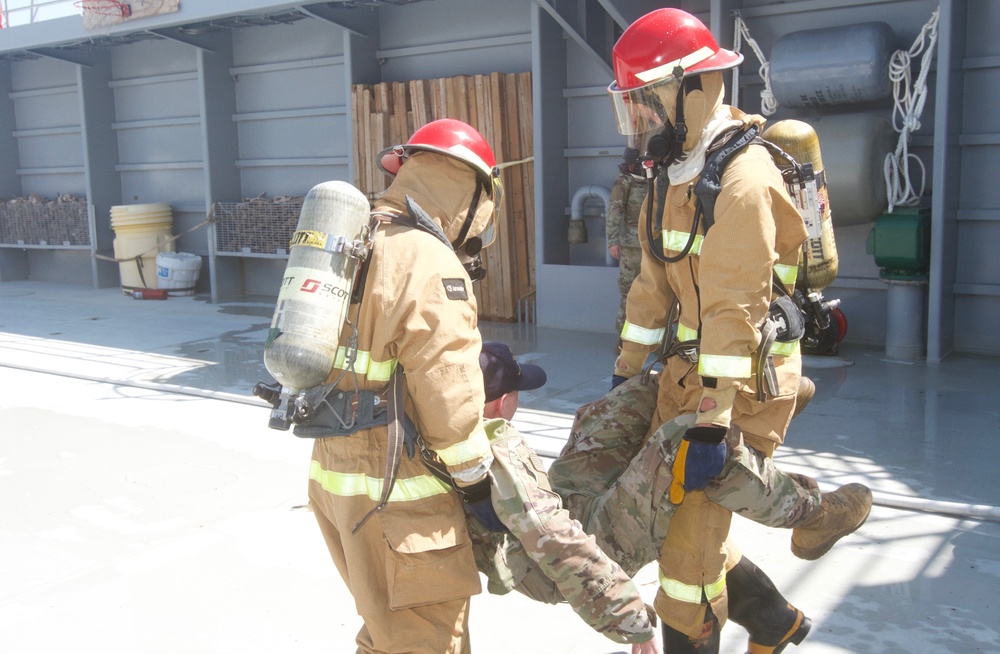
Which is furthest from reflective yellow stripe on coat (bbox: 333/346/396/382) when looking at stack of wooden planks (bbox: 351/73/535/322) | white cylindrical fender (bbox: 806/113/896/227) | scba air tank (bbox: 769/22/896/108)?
stack of wooden planks (bbox: 351/73/535/322)

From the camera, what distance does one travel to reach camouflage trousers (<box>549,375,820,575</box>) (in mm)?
2727

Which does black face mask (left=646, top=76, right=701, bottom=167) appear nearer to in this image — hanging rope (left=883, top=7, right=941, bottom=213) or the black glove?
the black glove

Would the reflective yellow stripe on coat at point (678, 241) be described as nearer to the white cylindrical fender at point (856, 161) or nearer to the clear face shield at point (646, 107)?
the clear face shield at point (646, 107)

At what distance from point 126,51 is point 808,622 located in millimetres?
13296

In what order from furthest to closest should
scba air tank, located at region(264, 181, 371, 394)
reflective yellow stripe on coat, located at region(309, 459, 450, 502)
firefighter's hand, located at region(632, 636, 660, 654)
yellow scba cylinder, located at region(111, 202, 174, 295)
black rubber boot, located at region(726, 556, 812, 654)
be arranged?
1. yellow scba cylinder, located at region(111, 202, 174, 295)
2. black rubber boot, located at region(726, 556, 812, 654)
3. firefighter's hand, located at region(632, 636, 660, 654)
4. reflective yellow stripe on coat, located at region(309, 459, 450, 502)
5. scba air tank, located at region(264, 181, 371, 394)

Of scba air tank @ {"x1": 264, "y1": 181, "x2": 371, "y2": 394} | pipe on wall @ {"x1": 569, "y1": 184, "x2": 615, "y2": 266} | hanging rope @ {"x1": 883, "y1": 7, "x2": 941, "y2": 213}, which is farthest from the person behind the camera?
pipe on wall @ {"x1": 569, "y1": 184, "x2": 615, "y2": 266}

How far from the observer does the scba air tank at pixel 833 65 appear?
7.05m

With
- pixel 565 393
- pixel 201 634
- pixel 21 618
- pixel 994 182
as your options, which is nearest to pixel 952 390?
pixel 994 182

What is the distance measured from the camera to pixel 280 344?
7.27 feet

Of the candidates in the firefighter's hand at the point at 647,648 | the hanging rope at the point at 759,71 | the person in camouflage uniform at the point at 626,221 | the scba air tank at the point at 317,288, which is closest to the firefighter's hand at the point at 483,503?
the scba air tank at the point at 317,288

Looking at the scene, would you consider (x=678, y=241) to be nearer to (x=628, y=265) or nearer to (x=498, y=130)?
(x=628, y=265)

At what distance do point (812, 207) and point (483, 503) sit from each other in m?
2.31

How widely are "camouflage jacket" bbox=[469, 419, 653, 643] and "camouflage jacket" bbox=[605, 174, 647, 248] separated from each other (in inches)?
206

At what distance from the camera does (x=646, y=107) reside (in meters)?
2.94
